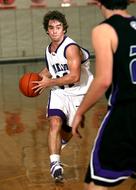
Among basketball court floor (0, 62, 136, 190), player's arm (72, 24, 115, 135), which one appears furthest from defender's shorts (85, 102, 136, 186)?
basketball court floor (0, 62, 136, 190)

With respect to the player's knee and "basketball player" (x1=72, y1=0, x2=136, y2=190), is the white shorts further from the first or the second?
"basketball player" (x1=72, y1=0, x2=136, y2=190)

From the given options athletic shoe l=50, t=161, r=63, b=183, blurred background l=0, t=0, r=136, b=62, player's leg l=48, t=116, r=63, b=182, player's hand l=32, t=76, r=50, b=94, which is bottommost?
athletic shoe l=50, t=161, r=63, b=183

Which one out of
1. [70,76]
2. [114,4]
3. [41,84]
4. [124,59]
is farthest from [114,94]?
[41,84]

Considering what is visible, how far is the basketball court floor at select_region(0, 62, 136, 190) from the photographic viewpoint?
4344 millimetres

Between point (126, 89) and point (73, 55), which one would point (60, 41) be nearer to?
point (73, 55)

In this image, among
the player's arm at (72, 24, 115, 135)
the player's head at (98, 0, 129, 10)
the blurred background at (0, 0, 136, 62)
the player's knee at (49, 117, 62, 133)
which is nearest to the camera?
the player's arm at (72, 24, 115, 135)

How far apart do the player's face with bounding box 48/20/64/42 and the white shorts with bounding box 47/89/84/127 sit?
1.62 feet

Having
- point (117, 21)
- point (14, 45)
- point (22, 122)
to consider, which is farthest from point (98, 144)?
point (14, 45)

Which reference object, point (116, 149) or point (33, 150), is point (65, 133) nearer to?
point (33, 150)

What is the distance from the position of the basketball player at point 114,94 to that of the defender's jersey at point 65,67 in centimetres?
194

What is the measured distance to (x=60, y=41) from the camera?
458 centimetres

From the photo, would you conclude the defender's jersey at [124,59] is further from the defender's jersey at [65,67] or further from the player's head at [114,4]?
the defender's jersey at [65,67]

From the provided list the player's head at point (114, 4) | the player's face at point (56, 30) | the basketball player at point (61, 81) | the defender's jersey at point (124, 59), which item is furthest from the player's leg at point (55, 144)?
the player's head at point (114, 4)

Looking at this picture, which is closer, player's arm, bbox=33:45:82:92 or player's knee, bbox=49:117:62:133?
player's arm, bbox=33:45:82:92
